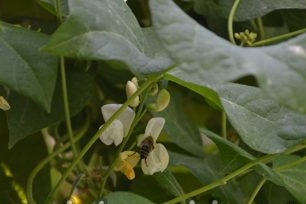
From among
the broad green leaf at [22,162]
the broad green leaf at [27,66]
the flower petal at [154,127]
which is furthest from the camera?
the broad green leaf at [22,162]

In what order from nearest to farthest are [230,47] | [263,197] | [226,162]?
[230,47] → [226,162] → [263,197]

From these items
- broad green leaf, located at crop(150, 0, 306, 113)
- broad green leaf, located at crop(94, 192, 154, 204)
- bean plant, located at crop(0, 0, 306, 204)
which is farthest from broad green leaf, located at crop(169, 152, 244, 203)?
broad green leaf, located at crop(150, 0, 306, 113)

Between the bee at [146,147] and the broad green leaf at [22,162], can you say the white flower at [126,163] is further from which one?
the broad green leaf at [22,162]

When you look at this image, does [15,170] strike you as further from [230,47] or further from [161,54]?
[230,47]

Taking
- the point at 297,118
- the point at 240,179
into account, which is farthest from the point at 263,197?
the point at 297,118

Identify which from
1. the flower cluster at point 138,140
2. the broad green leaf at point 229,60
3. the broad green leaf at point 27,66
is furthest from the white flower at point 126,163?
the broad green leaf at point 229,60

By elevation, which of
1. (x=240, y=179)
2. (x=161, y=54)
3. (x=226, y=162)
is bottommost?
(x=240, y=179)
